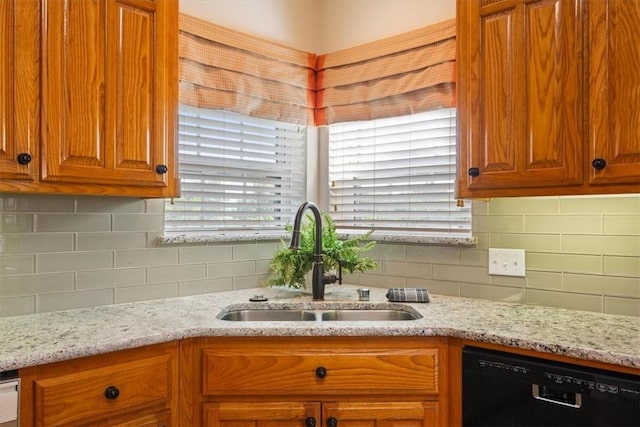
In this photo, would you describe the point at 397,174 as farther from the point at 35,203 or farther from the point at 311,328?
the point at 35,203

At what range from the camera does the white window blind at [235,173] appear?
8.23ft

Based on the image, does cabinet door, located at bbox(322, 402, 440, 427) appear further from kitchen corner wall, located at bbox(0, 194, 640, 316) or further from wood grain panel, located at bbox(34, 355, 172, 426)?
kitchen corner wall, located at bbox(0, 194, 640, 316)

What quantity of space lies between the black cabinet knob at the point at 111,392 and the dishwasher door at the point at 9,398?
23 cm

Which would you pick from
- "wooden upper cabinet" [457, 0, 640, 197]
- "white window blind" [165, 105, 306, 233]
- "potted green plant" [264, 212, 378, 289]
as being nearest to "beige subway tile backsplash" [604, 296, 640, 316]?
"wooden upper cabinet" [457, 0, 640, 197]

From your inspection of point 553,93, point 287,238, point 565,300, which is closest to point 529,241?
point 565,300

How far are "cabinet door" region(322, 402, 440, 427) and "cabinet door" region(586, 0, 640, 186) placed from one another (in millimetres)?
949

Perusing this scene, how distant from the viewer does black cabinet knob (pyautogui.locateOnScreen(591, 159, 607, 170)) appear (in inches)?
68.3

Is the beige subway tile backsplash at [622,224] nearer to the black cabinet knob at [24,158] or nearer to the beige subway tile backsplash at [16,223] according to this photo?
the black cabinet knob at [24,158]

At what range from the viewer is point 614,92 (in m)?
1.72

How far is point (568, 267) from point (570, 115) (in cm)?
64

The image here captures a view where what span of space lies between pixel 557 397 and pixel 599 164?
75 centimetres

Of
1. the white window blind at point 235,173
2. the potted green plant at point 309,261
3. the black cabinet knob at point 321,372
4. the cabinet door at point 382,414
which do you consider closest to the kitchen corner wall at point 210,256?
the white window blind at point 235,173

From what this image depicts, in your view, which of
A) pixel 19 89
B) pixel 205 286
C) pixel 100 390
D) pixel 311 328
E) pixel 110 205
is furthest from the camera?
pixel 205 286

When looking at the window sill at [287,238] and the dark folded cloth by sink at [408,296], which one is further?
the window sill at [287,238]
